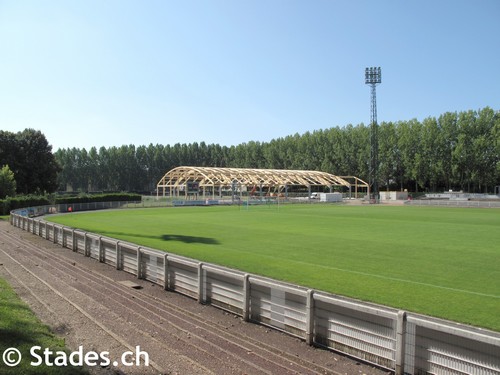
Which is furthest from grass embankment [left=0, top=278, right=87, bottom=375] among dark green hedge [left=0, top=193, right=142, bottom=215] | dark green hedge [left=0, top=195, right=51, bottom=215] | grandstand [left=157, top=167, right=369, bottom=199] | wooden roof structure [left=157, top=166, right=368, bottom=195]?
wooden roof structure [left=157, top=166, right=368, bottom=195]

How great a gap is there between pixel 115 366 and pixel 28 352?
1.31 m

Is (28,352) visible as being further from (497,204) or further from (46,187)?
(46,187)

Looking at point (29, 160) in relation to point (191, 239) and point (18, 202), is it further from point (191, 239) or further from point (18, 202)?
point (191, 239)

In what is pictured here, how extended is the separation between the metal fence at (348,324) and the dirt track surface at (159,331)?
244mm

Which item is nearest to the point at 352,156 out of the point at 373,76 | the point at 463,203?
the point at 373,76

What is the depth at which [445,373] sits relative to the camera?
582cm

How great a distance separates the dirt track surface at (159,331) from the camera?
262 inches

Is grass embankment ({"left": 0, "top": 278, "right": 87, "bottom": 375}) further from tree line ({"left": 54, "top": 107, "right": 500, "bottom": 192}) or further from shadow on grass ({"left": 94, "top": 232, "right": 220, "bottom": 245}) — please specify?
tree line ({"left": 54, "top": 107, "right": 500, "bottom": 192})

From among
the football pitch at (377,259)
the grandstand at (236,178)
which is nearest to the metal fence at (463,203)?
the grandstand at (236,178)

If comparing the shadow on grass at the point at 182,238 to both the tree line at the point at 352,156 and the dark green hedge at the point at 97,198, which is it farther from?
the tree line at the point at 352,156

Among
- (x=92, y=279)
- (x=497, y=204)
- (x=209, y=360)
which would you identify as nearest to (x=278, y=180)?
(x=497, y=204)

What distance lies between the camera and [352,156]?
10938 cm

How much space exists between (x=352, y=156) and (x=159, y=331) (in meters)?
105

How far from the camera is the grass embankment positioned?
589 centimetres
